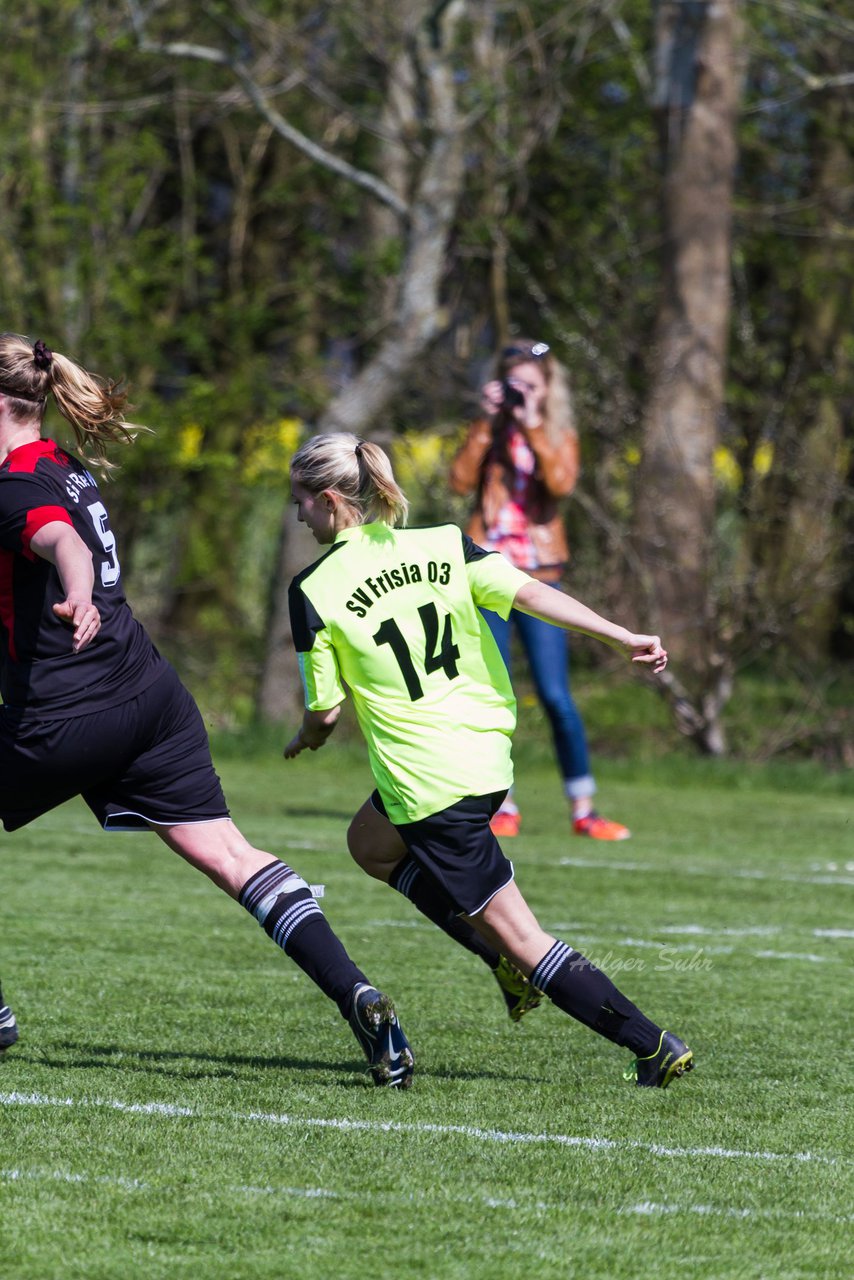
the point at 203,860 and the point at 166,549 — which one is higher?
the point at 203,860

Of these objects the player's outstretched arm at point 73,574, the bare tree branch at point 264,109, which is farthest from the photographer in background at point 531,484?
the bare tree branch at point 264,109

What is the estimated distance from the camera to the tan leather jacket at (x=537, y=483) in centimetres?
890

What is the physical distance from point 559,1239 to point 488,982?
272 centimetres

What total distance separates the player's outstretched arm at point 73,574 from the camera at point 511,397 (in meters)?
4.98

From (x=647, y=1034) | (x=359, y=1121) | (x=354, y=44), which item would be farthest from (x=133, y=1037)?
(x=354, y=44)

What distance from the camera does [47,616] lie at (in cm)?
425

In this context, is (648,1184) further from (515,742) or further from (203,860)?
(515,742)

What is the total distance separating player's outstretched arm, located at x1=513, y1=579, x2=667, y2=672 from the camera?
4.26 meters

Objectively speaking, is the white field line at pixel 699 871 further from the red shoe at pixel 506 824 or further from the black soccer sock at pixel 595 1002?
the black soccer sock at pixel 595 1002

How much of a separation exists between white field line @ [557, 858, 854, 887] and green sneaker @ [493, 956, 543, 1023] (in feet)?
12.0

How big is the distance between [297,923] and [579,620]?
3.18 ft

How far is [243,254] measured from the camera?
20078mm

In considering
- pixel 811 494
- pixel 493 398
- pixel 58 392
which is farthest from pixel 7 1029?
pixel 811 494

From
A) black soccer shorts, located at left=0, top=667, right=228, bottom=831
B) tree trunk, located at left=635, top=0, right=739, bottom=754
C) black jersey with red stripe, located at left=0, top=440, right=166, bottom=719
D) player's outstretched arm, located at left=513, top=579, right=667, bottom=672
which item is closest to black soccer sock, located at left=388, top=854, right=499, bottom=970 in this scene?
black soccer shorts, located at left=0, top=667, right=228, bottom=831
